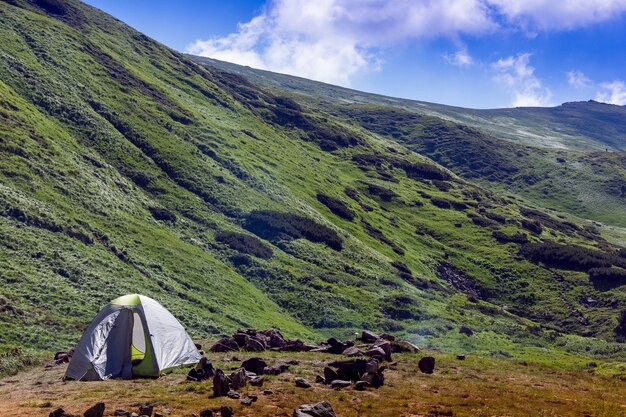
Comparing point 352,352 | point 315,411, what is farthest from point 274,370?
point 315,411

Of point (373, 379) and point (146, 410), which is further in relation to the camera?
point (373, 379)

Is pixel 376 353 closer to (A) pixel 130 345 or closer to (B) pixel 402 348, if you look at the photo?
(B) pixel 402 348

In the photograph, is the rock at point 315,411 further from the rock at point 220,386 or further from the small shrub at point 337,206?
the small shrub at point 337,206

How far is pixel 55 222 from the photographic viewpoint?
167 ft

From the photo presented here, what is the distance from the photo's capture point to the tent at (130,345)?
953 inches

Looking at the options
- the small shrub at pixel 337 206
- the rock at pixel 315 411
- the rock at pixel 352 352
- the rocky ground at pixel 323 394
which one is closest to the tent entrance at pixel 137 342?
the rocky ground at pixel 323 394

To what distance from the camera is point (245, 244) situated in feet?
223

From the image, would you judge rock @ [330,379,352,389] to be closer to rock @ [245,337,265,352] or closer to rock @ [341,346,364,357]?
rock @ [341,346,364,357]

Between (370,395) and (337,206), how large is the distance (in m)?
77.7

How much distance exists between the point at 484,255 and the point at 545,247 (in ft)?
40.0

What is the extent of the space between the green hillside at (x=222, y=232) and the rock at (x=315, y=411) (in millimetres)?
21158

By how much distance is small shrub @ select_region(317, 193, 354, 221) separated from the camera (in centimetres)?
9724

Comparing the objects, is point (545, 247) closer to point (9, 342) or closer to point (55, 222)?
point (55, 222)

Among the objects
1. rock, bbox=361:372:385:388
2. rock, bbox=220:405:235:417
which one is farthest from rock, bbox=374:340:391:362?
rock, bbox=220:405:235:417
